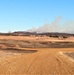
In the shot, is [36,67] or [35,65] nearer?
[36,67]

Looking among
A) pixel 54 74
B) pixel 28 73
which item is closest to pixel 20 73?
pixel 28 73

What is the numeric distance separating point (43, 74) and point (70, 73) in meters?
1.96

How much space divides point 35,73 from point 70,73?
2410 mm

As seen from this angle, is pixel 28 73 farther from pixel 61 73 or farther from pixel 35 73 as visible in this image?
pixel 61 73

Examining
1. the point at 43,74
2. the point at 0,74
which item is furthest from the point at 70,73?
the point at 0,74

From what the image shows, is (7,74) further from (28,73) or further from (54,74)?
(54,74)

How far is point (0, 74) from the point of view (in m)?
20.4

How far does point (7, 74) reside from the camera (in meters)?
20.5

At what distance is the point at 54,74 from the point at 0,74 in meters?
3.60

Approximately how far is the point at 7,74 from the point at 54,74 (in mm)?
3143

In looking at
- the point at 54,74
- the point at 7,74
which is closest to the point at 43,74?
the point at 54,74

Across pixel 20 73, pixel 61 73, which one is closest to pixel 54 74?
pixel 61 73

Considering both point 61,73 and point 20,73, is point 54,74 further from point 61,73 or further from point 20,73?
point 20,73

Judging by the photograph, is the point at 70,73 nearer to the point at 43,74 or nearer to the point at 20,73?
the point at 43,74
